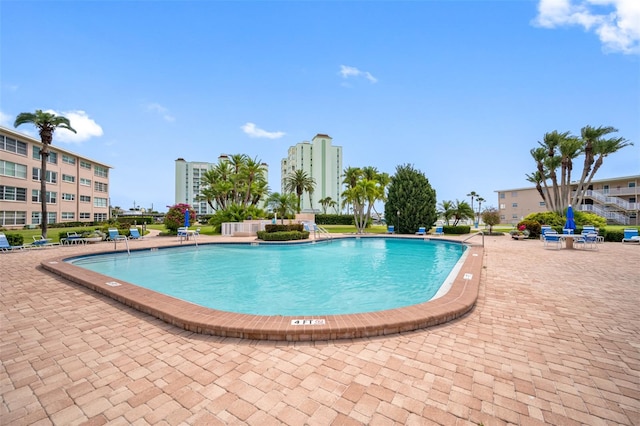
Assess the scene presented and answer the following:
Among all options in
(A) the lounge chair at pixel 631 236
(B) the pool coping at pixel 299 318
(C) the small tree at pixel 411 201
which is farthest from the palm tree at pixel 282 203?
(A) the lounge chair at pixel 631 236

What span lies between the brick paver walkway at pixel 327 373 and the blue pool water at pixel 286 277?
2674 millimetres

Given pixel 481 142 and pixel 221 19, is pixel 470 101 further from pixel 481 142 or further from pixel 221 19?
pixel 221 19

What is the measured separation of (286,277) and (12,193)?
3836 cm

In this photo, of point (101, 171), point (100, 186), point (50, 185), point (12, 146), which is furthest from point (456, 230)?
point (101, 171)

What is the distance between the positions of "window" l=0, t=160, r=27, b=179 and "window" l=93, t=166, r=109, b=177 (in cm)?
1338

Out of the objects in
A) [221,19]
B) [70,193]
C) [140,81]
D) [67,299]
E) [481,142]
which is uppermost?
[221,19]

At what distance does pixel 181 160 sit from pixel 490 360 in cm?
10697

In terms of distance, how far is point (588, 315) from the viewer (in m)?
4.62

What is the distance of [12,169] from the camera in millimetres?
28719

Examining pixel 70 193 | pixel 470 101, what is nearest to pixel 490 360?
pixel 470 101

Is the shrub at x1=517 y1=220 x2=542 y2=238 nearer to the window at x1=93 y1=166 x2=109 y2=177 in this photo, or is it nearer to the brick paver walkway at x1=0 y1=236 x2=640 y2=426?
the brick paver walkway at x1=0 y1=236 x2=640 y2=426

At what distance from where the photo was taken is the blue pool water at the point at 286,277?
6.87m

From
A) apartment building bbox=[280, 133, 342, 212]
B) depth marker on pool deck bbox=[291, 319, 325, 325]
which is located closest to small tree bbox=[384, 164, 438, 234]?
depth marker on pool deck bbox=[291, 319, 325, 325]

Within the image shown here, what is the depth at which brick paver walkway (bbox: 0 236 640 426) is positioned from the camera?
87.9 inches
